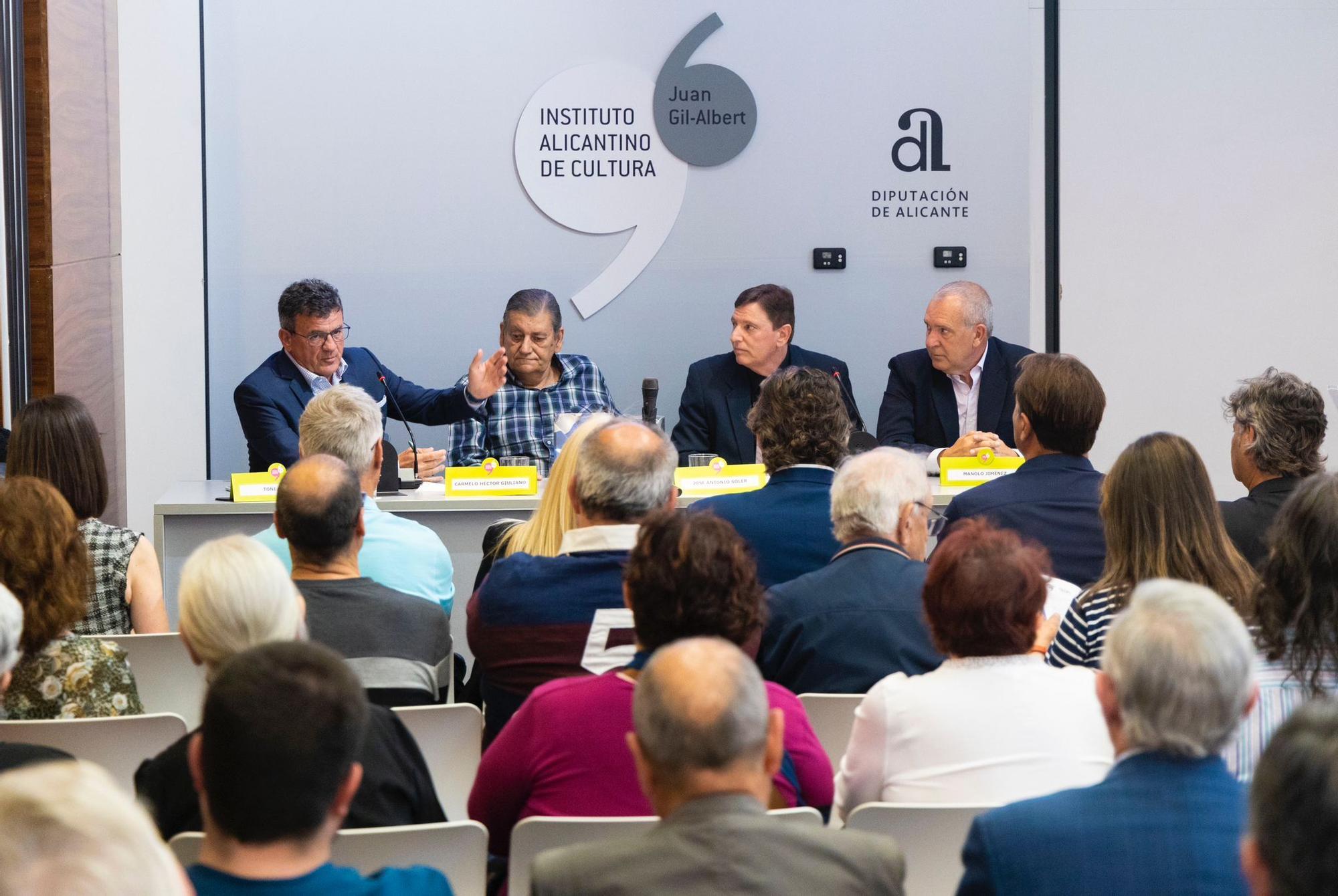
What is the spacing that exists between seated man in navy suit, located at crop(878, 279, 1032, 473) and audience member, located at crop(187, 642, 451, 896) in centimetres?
401

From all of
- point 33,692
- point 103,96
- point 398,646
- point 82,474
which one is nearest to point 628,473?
point 398,646

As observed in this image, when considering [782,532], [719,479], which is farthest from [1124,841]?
[719,479]

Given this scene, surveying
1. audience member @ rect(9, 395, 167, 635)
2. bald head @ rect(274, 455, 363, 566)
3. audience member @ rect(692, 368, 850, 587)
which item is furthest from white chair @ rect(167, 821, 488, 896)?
audience member @ rect(9, 395, 167, 635)

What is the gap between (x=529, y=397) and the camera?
516cm

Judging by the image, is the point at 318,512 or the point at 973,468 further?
the point at 973,468

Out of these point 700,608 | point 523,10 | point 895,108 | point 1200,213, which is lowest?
point 700,608

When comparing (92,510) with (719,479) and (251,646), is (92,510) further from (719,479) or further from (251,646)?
(719,479)

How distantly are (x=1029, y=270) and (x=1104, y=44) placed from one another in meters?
1.05

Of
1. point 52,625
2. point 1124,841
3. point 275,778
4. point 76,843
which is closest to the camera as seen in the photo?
point 76,843

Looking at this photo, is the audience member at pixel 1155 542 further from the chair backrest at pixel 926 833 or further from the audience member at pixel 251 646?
the audience member at pixel 251 646

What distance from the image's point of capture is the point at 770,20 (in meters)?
6.19

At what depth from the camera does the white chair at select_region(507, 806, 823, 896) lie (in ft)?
5.79

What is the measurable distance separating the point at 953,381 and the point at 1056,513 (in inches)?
84.7

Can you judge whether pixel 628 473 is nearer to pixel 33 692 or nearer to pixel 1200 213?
pixel 33 692
